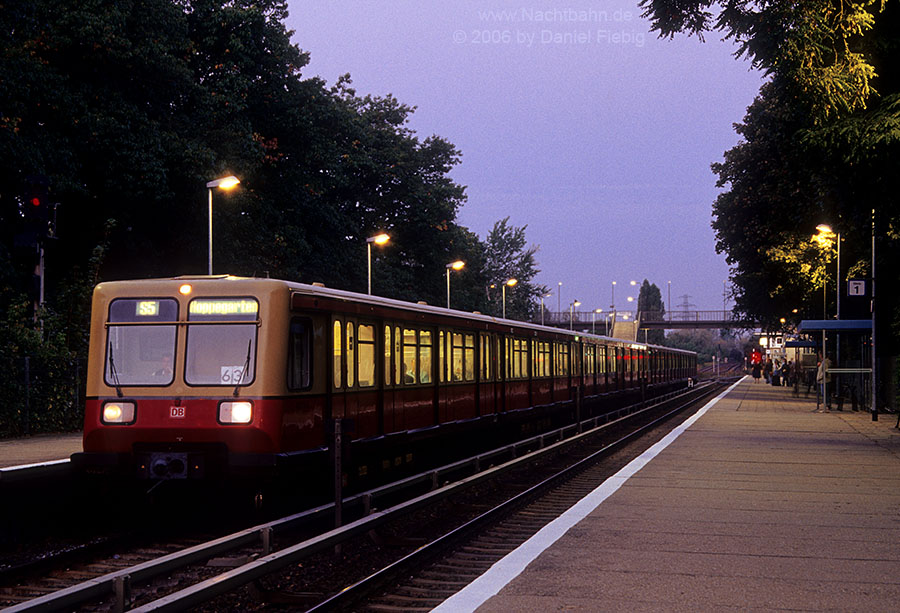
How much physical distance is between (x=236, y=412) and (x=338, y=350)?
2003 mm

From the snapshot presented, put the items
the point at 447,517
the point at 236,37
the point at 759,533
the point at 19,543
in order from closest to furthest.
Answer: the point at 759,533 → the point at 19,543 → the point at 447,517 → the point at 236,37

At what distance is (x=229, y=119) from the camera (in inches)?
1474

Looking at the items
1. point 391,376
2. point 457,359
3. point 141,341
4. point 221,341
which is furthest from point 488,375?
point 141,341

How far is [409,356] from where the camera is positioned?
15812mm

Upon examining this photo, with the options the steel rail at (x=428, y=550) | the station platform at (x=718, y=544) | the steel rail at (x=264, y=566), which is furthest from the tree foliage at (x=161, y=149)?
the station platform at (x=718, y=544)

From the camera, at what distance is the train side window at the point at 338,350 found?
12781mm

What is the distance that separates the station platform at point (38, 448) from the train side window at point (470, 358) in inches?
275

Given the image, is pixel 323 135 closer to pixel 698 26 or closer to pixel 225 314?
pixel 698 26

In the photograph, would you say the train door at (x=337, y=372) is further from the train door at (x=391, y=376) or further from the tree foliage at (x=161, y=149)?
the tree foliage at (x=161, y=149)

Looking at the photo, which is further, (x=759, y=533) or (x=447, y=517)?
(x=447, y=517)

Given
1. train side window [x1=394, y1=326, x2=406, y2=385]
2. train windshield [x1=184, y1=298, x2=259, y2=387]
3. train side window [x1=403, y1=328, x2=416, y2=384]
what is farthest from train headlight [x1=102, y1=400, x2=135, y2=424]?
train side window [x1=403, y1=328, x2=416, y2=384]

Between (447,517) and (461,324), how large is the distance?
6.71 m

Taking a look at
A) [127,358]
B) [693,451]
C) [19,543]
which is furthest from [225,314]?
[693,451]

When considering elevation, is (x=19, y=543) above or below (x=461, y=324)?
below
